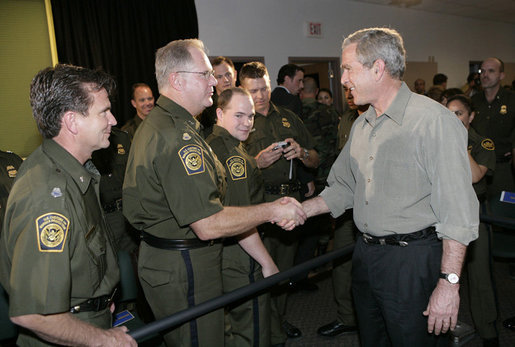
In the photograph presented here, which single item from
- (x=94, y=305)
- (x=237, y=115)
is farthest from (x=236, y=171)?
(x=94, y=305)

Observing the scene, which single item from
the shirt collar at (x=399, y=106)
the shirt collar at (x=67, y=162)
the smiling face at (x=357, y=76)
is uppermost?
the smiling face at (x=357, y=76)

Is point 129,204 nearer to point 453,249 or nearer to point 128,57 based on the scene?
point 453,249

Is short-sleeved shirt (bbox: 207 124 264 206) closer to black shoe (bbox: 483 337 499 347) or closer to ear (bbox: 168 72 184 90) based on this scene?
ear (bbox: 168 72 184 90)

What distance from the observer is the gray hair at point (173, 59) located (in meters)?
1.92

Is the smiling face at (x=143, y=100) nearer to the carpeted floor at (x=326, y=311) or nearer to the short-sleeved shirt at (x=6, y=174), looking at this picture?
the short-sleeved shirt at (x=6, y=174)

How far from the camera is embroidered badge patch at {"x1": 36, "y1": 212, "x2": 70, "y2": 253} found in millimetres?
1242

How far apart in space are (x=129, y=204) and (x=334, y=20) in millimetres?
6887

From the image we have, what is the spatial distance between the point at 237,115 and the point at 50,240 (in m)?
1.54

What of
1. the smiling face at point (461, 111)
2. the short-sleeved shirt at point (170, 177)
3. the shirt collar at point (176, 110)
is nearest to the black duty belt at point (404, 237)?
the short-sleeved shirt at point (170, 177)

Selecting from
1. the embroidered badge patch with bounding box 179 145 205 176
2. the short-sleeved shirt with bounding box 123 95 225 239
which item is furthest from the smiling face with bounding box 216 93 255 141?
the embroidered badge patch with bounding box 179 145 205 176

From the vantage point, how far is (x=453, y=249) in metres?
1.55

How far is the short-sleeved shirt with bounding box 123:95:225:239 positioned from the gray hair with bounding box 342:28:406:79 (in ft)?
2.76

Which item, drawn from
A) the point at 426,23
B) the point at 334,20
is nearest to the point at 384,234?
the point at 334,20

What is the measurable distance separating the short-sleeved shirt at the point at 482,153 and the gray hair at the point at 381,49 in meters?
1.51
